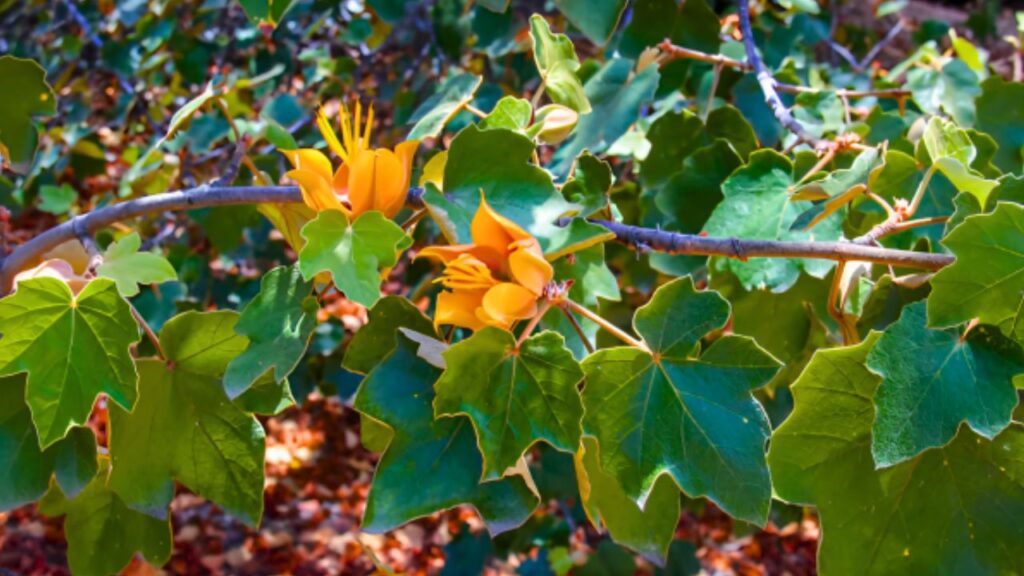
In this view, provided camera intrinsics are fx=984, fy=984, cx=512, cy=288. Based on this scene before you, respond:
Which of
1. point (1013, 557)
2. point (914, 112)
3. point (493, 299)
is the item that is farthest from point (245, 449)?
point (914, 112)

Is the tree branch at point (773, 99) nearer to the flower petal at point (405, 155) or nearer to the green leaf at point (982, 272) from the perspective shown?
the green leaf at point (982, 272)

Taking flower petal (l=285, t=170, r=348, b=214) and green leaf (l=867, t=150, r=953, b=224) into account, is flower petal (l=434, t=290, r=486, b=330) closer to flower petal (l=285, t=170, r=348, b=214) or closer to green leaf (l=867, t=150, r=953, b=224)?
flower petal (l=285, t=170, r=348, b=214)

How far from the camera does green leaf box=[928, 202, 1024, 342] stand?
22.8 inches

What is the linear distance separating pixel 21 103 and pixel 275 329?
1.47 feet

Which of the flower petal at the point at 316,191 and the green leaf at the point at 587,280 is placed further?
the green leaf at the point at 587,280

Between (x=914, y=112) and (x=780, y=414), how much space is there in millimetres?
450

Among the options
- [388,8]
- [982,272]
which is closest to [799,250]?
[982,272]

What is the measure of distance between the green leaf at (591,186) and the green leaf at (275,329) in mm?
222

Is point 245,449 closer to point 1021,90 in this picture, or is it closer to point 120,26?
point 1021,90

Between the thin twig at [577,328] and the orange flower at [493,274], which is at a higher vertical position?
the orange flower at [493,274]

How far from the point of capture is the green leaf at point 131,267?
0.66m

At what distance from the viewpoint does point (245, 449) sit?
72 cm

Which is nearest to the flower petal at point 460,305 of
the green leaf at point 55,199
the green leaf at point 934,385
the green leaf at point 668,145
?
the green leaf at point 934,385

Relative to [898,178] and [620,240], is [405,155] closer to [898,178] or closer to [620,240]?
[620,240]
